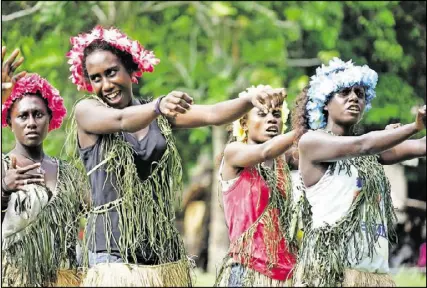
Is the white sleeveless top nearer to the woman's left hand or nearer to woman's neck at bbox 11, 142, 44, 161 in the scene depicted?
the woman's left hand

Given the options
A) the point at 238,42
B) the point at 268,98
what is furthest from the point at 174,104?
the point at 238,42

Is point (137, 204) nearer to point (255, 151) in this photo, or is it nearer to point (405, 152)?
point (255, 151)

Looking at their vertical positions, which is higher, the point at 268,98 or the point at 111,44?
the point at 111,44

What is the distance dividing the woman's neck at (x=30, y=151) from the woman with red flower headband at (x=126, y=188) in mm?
1008

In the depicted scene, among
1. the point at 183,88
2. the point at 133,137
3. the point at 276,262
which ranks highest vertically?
the point at 183,88

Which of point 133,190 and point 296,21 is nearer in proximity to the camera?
point 133,190

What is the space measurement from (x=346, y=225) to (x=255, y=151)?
28.3 inches

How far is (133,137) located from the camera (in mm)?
A: 5812

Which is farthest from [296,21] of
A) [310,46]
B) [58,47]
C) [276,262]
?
[276,262]

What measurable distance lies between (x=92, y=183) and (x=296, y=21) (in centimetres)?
860

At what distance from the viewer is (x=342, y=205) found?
6.03 metres

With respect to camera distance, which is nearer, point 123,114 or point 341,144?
point 123,114

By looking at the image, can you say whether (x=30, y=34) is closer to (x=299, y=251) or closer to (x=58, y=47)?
(x=58, y=47)

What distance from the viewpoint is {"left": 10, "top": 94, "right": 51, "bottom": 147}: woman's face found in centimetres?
687
